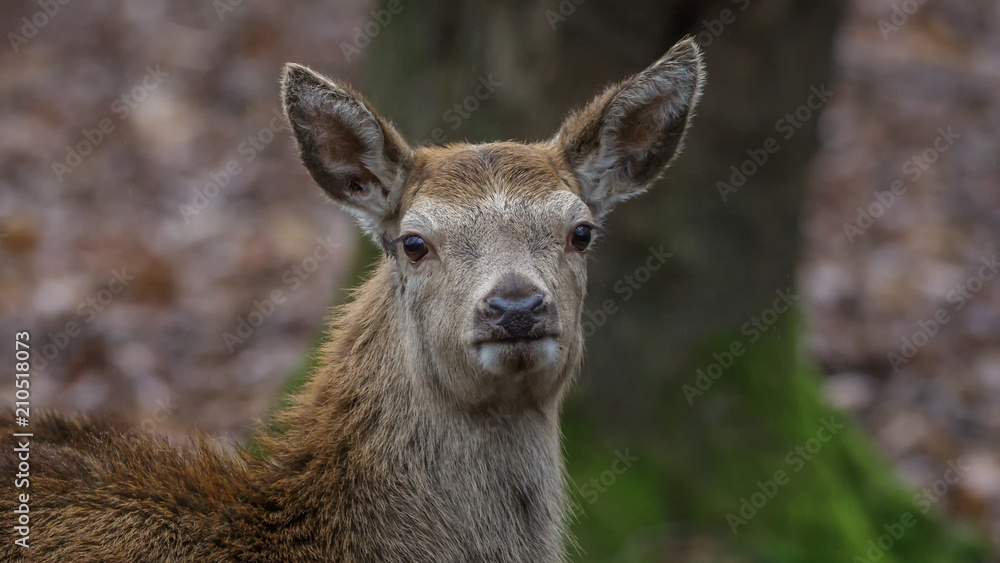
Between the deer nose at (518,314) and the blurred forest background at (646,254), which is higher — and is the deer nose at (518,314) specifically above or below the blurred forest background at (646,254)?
above

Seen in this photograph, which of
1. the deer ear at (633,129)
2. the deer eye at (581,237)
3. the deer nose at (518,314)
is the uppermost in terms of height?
the deer ear at (633,129)

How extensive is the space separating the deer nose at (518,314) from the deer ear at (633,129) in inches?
48.3

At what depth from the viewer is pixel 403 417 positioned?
16.6 feet

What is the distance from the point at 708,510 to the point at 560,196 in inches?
120

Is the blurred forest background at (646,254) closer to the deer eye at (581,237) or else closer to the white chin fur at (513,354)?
the deer eye at (581,237)

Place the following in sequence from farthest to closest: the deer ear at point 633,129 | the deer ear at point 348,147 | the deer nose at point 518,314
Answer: the deer ear at point 633,129
the deer ear at point 348,147
the deer nose at point 518,314

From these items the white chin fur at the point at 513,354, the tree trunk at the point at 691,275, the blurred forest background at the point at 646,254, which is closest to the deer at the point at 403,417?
the white chin fur at the point at 513,354

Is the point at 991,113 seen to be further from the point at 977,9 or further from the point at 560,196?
the point at 560,196

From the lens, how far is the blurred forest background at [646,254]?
712cm

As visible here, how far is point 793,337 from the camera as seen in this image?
761 centimetres

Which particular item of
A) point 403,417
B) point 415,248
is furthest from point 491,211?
point 403,417

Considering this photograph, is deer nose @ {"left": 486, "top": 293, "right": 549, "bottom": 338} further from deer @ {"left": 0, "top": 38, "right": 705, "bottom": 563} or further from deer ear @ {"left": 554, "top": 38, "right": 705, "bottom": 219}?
deer ear @ {"left": 554, "top": 38, "right": 705, "bottom": 219}

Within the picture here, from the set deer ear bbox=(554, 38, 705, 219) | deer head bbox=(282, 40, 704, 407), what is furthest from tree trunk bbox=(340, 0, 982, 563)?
deer head bbox=(282, 40, 704, 407)

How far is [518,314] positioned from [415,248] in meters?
0.81
